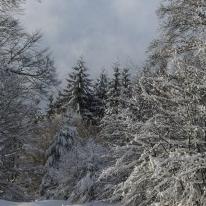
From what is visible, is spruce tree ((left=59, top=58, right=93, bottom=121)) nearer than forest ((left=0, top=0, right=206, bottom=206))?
No

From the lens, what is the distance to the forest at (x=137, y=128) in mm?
8352

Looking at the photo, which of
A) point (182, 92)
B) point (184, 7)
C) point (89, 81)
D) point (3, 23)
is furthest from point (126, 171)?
point (89, 81)

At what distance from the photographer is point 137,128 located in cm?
985

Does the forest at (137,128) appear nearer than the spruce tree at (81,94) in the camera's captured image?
Yes

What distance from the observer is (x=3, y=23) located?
56.5 feet

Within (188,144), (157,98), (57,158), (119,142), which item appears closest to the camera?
(188,144)

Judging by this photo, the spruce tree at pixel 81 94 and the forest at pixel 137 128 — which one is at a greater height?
the spruce tree at pixel 81 94

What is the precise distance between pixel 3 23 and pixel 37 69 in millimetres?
2813

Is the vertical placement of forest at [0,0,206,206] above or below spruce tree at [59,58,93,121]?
below

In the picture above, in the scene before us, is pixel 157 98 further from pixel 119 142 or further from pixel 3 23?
pixel 3 23

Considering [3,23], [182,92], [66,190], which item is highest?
[3,23]

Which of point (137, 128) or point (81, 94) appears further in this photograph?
point (81, 94)

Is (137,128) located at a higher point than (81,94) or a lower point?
lower

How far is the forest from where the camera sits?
835 cm
